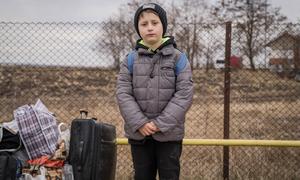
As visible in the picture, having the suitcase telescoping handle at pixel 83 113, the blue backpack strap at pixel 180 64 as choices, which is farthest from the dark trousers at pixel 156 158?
the blue backpack strap at pixel 180 64

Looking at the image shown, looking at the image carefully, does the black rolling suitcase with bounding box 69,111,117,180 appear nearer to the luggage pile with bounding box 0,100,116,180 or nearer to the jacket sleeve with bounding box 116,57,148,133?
the luggage pile with bounding box 0,100,116,180

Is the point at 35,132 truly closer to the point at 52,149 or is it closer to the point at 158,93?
the point at 52,149

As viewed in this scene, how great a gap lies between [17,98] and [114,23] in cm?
607

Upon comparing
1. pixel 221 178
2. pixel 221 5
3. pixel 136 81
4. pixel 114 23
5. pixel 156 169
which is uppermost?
pixel 221 5

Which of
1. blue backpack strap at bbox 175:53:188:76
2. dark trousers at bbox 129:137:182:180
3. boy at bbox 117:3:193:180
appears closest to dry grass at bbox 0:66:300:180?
dark trousers at bbox 129:137:182:180

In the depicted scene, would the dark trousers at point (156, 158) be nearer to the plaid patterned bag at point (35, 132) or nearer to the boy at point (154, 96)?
the boy at point (154, 96)

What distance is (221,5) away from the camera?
34.9 ft

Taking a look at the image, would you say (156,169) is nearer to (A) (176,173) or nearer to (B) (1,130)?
(A) (176,173)

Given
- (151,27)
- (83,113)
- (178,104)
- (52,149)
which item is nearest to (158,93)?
(178,104)

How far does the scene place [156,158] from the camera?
3143mm

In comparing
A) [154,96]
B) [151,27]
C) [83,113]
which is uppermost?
[151,27]

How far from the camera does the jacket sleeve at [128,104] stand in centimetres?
290

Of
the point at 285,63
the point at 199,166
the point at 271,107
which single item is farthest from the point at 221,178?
the point at 271,107

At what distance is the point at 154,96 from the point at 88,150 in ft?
1.78
